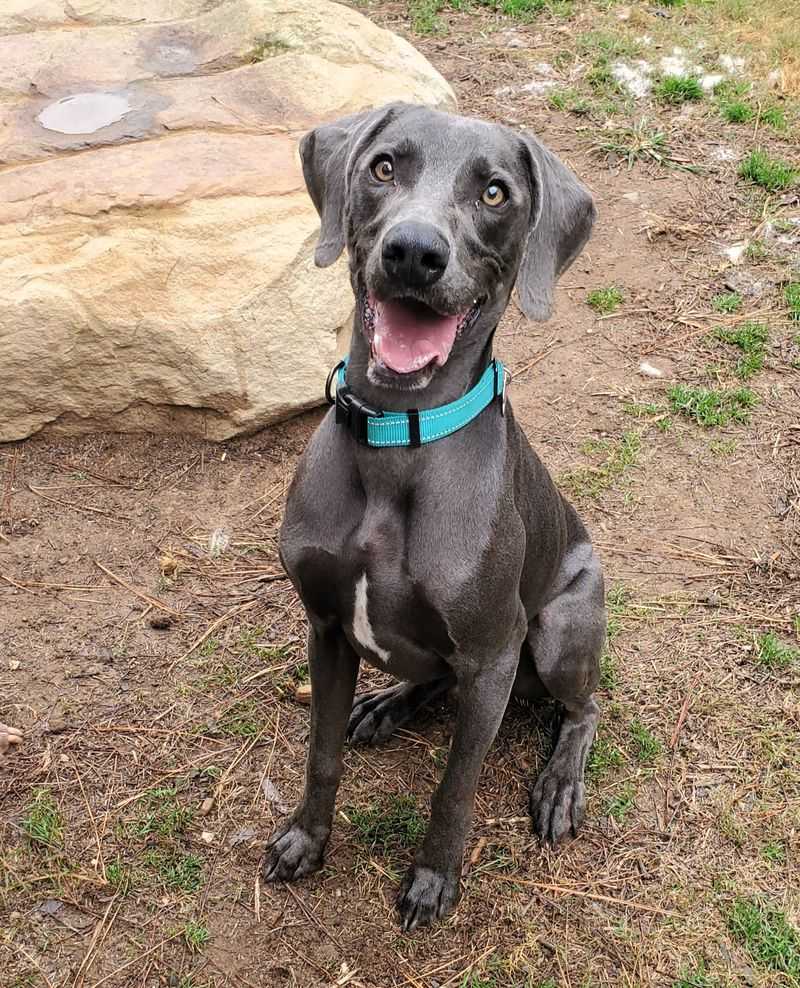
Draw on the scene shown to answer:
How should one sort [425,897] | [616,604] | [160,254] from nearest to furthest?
[425,897] < [616,604] < [160,254]

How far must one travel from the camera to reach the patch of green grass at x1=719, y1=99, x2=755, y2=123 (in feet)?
22.8

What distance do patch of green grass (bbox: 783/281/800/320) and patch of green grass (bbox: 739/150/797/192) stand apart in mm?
1004

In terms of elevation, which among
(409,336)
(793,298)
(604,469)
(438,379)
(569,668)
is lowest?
(604,469)

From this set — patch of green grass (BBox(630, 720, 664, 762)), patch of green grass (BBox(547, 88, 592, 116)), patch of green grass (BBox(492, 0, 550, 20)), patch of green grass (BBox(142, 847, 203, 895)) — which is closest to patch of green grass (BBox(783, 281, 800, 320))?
patch of green grass (BBox(547, 88, 592, 116))

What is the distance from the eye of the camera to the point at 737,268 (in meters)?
5.90

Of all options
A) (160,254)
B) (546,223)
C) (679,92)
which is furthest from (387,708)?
(679,92)

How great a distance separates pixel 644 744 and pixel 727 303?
9.49ft

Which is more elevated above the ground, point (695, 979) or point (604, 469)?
point (695, 979)

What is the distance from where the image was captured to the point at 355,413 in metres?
2.65

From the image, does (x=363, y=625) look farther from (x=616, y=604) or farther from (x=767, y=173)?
(x=767, y=173)

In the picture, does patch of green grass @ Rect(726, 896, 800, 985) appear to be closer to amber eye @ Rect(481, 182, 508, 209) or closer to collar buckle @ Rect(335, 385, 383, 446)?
collar buckle @ Rect(335, 385, 383, 446)

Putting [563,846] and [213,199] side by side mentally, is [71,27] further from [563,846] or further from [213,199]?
[563,846]

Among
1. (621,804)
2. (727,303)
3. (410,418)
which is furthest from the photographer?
(727,303)

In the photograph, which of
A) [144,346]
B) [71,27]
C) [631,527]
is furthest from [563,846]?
[71,27]
